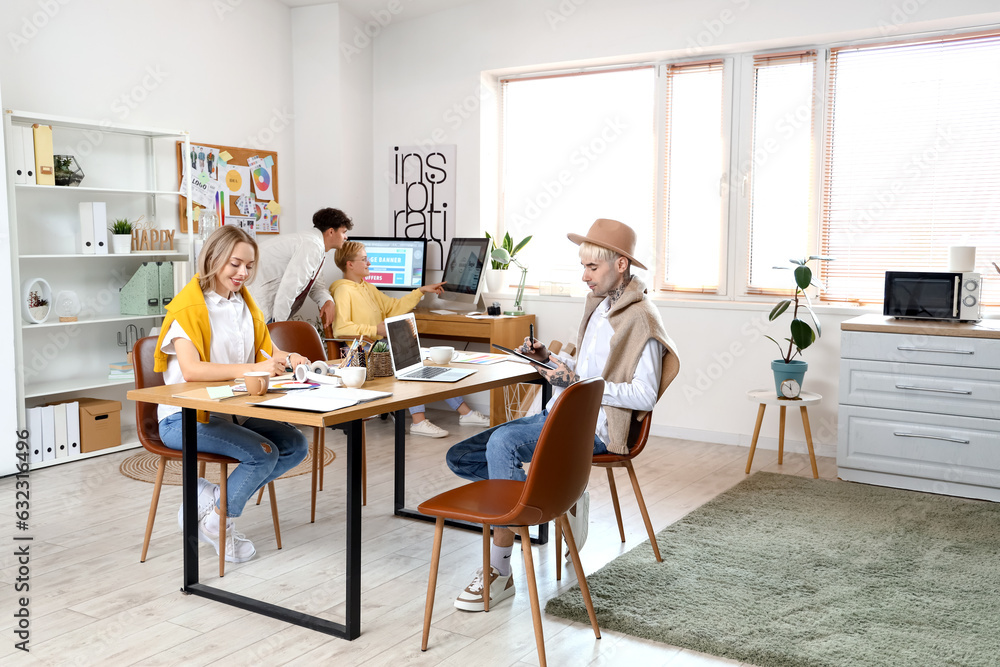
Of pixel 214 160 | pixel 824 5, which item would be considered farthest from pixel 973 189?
pixel 214 160

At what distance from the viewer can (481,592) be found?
275cm

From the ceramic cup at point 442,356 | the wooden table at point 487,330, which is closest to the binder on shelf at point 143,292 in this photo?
the wooden table at point 487,330

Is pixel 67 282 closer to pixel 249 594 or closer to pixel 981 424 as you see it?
pixel 249 594

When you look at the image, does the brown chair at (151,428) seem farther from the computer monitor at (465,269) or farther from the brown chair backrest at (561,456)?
the computer monitor at (465,269)

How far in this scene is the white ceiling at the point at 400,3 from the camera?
5.79m

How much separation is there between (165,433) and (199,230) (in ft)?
8.79

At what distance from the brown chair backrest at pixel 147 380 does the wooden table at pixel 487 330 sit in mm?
2438

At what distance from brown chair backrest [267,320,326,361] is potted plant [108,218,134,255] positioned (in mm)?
1484

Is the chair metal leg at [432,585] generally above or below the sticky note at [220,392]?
below

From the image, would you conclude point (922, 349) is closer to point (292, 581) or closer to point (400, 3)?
point (292, 581)

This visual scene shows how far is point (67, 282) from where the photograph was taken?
474cm

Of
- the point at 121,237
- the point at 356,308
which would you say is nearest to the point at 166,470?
the point at 121,237

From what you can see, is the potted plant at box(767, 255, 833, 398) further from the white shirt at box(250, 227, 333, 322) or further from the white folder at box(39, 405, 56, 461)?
the white folder at box(39, 405, 56, 461)

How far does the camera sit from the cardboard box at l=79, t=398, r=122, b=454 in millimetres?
4578
